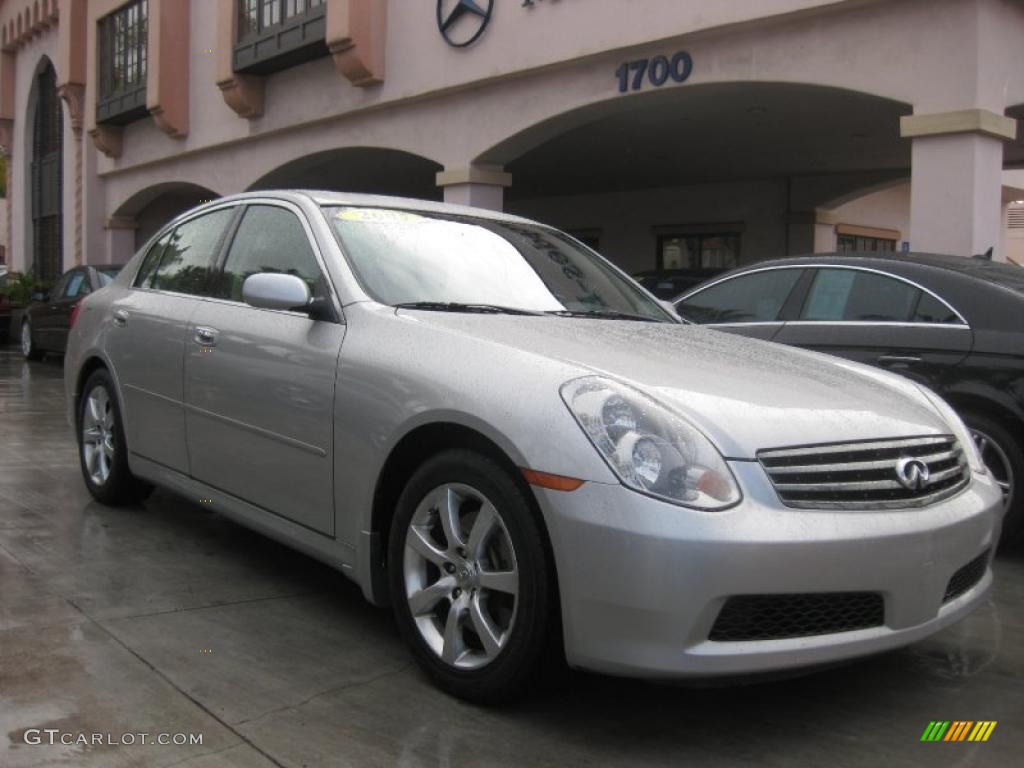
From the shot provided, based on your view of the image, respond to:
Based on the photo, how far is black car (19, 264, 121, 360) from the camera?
14.4m

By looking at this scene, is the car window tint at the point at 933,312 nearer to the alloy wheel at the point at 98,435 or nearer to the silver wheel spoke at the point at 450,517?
the silver wheel spoke at the point at 450,517

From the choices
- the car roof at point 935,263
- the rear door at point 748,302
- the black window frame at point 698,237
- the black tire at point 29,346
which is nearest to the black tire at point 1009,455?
the car roof at point 935,263

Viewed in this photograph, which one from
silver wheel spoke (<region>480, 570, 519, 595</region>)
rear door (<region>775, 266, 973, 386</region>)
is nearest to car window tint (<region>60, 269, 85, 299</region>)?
rear door (<region>775, 266, 973, 386</region>)

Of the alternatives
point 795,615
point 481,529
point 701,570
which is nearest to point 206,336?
point 481,529

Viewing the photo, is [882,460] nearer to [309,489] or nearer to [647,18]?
[309,489]

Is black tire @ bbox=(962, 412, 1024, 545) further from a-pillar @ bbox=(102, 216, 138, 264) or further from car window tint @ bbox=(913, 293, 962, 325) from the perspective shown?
a-pillar @ bbox=(102, 216, 138, 264)

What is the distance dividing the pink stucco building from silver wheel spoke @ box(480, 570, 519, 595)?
264 inches

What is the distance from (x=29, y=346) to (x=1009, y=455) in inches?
615

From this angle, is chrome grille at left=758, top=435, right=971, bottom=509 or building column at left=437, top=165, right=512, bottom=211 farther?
building column at left=437, top=165, right=512, bottom=211

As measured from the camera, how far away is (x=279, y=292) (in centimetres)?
378

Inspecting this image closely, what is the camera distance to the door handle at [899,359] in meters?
5.38

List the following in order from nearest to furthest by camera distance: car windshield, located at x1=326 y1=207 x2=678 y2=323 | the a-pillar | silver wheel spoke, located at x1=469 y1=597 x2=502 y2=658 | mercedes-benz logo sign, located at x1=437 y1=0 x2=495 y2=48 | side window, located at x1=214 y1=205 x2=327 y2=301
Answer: silver wheel spoke, located at x1=469 y1=597 x2=502 y2=658 → car windshield, located at x1=326 y1=207 x2=678 y2=323 → side window, located at x1=214 y1=205 x2=327 y2=301 → mercedes-benz logo sign, located at x1=437 y1=0 x2=495 y2=48 → the a-pillar

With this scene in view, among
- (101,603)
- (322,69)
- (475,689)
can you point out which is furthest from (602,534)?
(322,69)

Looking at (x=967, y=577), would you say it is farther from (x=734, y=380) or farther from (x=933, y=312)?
(x=933, y=312)
